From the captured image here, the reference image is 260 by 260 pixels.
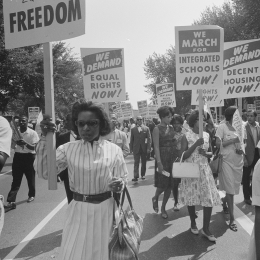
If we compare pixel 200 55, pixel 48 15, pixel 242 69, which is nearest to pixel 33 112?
pixel 242 69

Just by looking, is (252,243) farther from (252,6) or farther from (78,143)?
(252,6)

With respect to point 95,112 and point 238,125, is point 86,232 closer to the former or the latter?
point 95,112

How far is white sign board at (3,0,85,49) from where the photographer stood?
328cm

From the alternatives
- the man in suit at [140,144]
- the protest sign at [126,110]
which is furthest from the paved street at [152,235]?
the protest sign at [126,110]

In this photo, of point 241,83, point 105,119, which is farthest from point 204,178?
point 241,83

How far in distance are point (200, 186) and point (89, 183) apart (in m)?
2.59

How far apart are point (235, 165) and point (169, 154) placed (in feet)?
3.91

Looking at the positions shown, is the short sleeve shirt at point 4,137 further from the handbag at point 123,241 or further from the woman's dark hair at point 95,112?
the handbag at point 123,241

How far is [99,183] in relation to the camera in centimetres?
262

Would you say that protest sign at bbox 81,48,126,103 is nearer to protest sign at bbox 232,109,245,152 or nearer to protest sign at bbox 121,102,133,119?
protest sign at bbox 232,109,245,152

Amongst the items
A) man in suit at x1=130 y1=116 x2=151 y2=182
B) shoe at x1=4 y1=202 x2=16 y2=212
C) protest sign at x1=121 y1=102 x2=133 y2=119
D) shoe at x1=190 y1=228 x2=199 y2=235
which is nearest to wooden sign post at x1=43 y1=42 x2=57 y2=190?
shoe at x1=190 y1=228 x2=199 y2=235

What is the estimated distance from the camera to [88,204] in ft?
8.50

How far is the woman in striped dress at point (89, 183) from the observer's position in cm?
250

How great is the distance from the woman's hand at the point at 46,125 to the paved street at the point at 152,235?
2.06 metres
